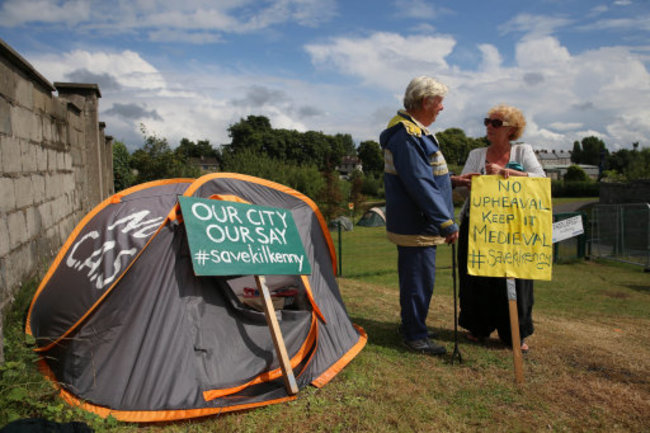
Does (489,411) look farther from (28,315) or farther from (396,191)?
(28,315)

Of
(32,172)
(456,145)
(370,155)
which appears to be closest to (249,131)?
(370,155)

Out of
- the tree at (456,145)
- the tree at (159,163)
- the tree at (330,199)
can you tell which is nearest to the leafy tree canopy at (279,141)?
the tree at (456,145)

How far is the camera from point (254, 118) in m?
67.9

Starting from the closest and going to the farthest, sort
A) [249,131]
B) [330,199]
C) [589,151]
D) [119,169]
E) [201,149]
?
[119,169] < [330,199] < [249,131] < [201,149] < [589,151]

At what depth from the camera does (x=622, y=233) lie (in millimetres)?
12047

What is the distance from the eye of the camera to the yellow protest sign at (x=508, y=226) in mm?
3533

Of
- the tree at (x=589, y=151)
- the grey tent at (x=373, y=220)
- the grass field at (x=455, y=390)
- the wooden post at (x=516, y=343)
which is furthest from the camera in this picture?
the tree at (x=589, y=151)

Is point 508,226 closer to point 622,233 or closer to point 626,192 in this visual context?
point 622,233

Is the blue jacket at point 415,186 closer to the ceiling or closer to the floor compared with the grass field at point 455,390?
closer to the ceiling

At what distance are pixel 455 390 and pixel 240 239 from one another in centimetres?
189

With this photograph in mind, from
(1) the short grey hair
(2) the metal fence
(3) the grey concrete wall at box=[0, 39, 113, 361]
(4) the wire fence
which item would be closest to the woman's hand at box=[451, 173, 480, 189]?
(1) the short grey hair

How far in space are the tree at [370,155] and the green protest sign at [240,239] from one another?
7829 centimetres

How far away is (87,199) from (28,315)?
15.0ft

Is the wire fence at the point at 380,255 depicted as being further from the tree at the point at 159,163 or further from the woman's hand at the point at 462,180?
the tree at the point at 159,163
